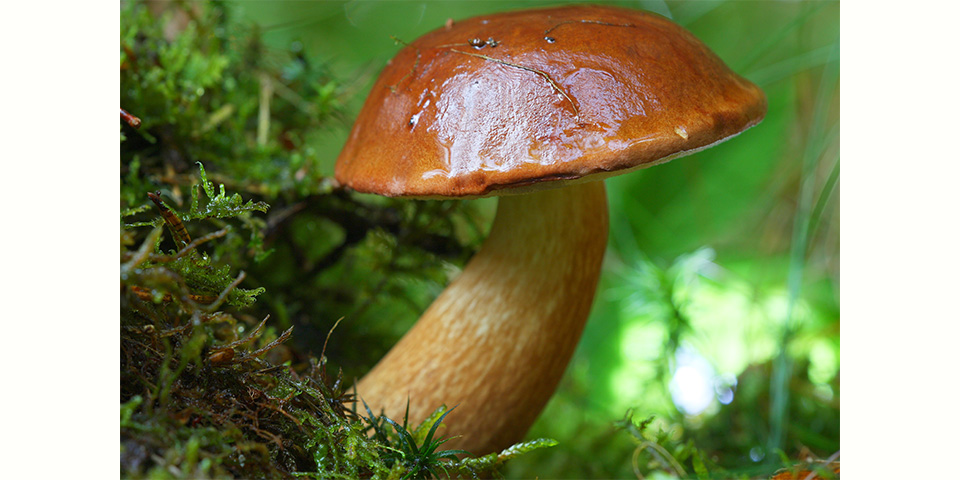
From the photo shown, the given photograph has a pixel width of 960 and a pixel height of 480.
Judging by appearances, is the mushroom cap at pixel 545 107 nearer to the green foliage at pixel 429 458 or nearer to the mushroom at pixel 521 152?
the mushroom at pixel 521 152

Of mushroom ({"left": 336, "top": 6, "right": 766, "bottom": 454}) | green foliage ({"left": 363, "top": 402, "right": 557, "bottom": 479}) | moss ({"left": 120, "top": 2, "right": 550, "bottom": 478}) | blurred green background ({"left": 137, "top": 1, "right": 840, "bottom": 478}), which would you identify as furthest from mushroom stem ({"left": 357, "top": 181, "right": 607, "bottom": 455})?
blurred green background ({"left": 137, "top": 1, "right": 840, "bottom": 478})

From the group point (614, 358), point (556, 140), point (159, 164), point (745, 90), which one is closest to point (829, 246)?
point (614, 358)

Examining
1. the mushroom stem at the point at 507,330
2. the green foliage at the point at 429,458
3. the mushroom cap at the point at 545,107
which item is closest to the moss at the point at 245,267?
the green foliage at the point at 429,458

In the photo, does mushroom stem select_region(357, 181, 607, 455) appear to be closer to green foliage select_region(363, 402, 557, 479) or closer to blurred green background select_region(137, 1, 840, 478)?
green foliage select_region(363, 402, 557, 479)

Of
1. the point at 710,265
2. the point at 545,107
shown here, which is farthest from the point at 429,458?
the point at 710,265

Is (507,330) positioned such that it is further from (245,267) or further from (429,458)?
(245,267)

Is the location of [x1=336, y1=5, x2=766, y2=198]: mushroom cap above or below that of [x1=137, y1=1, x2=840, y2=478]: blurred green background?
above
